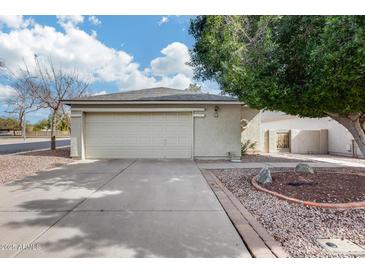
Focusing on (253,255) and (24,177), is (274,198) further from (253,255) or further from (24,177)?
(24,177)

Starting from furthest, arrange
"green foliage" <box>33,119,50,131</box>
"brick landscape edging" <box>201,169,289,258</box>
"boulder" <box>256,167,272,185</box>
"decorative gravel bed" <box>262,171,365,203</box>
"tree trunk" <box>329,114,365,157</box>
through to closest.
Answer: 1. "green foliage" <box>33,119,50,131</box>
2. "boulder" <box>256,167,272,185</box>
3. "tree trunk" <box>329,114,365,157</box>
4. "decorative gravel bed" <box>262,171,365,203</box>
5. "brick landscape edging" <box>201,169,289,258</box>

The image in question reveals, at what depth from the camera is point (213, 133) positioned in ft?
33.2

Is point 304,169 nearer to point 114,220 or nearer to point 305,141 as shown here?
point 114,220

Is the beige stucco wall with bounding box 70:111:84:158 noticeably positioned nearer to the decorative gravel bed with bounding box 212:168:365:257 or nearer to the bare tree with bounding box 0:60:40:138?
the bare tree with bounding box 0:60:40:138

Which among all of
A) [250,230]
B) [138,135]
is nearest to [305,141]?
[138,135]

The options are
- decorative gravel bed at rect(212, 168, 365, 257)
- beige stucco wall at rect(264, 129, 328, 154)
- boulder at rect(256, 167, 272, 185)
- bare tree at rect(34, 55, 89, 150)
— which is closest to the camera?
decorative gravel bed at rect(212, 168, 365, 257)

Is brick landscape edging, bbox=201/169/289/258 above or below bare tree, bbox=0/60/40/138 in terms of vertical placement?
below

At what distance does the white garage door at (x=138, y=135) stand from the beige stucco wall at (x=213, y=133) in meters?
0.34

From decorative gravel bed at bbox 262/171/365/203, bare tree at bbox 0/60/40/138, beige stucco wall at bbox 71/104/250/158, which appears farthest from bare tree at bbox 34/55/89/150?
decorative gravel bed at bbox 262/171/365/203

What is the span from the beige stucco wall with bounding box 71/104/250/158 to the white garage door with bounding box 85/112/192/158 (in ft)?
1.11

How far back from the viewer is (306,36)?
17.3 feet

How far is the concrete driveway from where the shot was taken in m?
2.68

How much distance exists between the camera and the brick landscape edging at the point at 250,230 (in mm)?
2594
